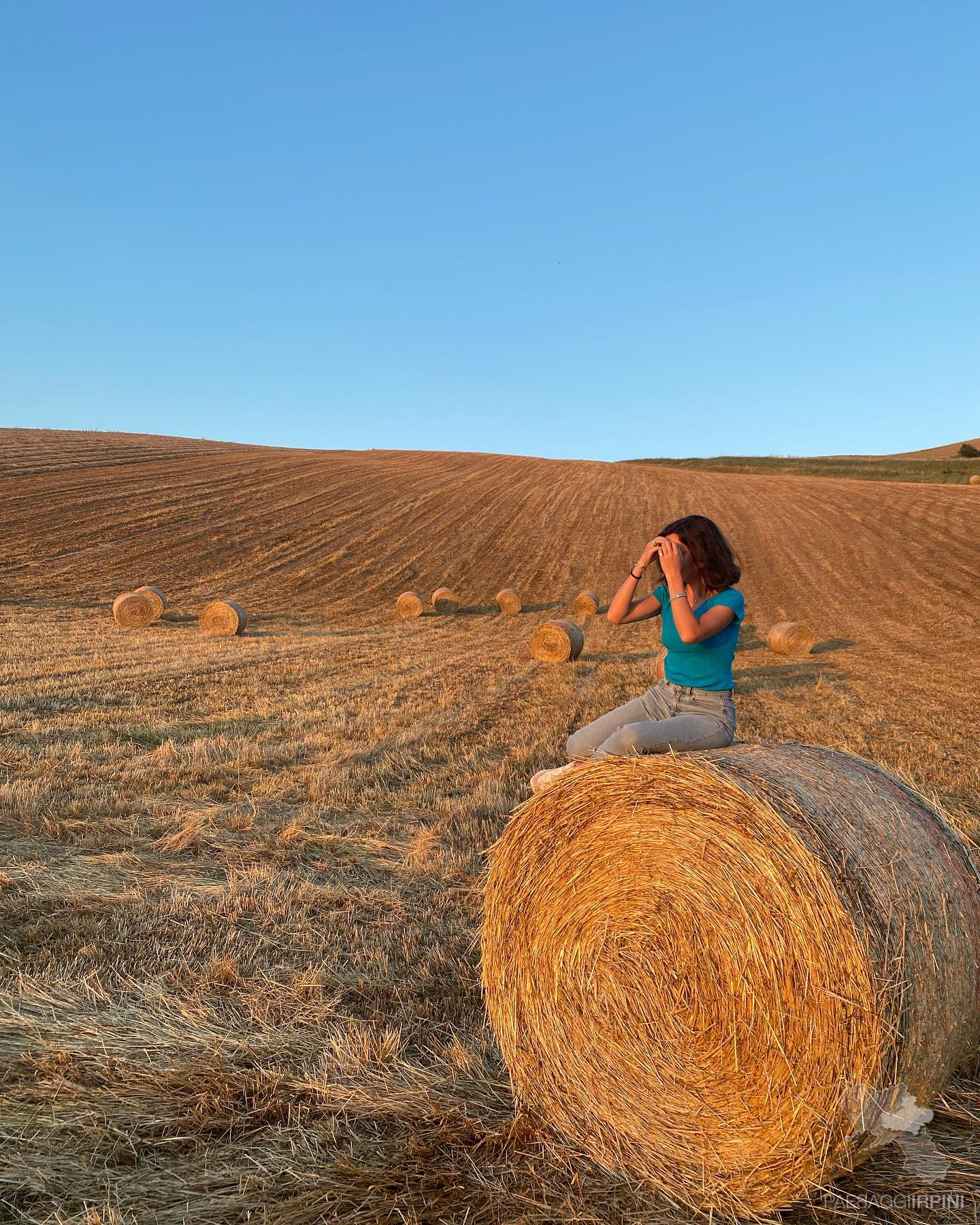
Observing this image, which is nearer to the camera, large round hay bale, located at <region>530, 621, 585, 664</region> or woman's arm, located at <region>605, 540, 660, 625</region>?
woman's arm, located at <region>605, 540, 660, 625</region>

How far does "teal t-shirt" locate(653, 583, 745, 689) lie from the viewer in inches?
156

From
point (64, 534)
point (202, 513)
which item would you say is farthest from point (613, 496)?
point (64, 534)

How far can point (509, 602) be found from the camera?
74.5ft

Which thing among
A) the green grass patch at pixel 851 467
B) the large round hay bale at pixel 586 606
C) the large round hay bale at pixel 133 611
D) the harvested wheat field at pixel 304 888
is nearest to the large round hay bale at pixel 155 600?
the large round hay bale at pixel 133 611

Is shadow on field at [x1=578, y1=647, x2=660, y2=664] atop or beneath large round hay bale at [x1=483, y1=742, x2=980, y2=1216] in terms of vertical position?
beneath

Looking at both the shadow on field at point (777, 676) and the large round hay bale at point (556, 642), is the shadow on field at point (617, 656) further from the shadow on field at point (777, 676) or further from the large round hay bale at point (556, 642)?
the shadow on field at point (777, 676)

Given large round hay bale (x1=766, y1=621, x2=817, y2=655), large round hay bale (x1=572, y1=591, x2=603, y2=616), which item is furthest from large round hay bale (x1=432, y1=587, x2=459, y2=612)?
large round hay bale (x1=766, y1=621, x2=817, y2=655)

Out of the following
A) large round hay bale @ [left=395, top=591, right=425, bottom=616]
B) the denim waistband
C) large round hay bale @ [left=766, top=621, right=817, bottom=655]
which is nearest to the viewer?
the denim waistband

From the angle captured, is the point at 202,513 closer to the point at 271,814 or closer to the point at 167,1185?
the point at 271,814

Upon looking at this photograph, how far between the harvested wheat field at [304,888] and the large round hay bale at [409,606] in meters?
0.82

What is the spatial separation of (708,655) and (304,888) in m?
2.58

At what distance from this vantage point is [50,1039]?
316 cm

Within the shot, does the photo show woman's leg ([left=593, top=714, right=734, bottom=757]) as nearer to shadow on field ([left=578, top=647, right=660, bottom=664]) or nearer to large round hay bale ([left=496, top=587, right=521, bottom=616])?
shadow on field ([left=578, top=647, right=660, bottom=664])

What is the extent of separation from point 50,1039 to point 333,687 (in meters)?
7.97
